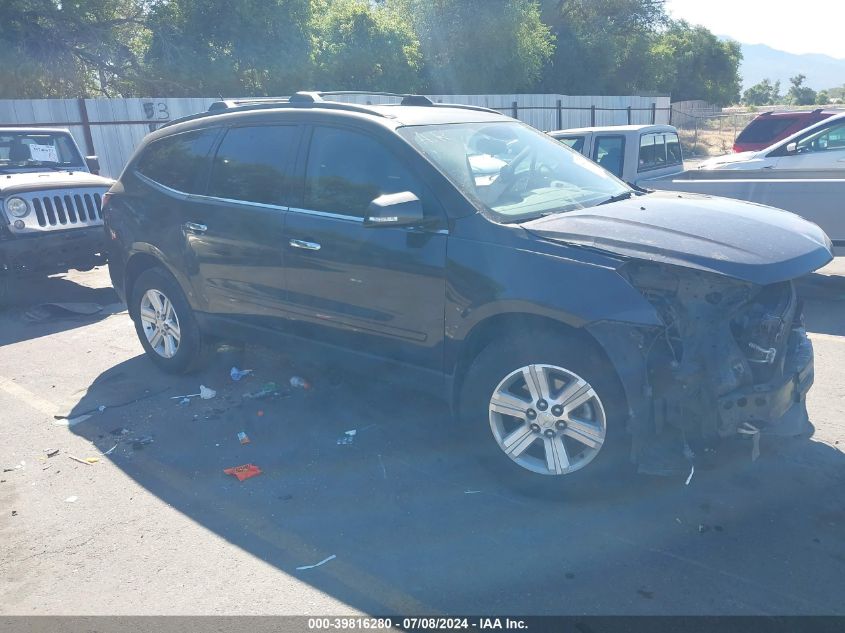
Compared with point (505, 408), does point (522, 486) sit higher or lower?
lower

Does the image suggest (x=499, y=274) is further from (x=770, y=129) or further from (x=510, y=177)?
(x=770, y=129)

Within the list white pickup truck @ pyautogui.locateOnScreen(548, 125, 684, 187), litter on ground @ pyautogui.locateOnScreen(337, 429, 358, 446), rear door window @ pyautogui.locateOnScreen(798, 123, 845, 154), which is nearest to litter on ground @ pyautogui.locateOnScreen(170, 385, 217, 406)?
litter on ground @ pyautogui.locateOnScreen(337, 429, 358, 446)

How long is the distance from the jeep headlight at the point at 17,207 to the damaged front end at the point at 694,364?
727 centimetres

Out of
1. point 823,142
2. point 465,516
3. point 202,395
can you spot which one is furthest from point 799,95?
point 465,516

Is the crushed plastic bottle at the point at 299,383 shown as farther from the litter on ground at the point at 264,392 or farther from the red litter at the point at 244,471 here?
the red litter at the point at 244,471

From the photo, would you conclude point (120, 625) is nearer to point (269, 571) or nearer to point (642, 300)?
point (269, 571)

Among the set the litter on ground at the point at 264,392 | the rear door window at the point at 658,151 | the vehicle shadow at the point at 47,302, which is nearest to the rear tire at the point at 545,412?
the litter on ground at the point at 264,392

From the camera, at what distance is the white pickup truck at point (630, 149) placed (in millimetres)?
9406

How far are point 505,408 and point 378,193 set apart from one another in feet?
4.87

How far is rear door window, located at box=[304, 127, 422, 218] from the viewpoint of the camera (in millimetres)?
4312

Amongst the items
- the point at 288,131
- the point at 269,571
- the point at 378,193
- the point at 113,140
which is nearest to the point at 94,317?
the point at 288,131

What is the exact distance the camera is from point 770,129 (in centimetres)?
1661

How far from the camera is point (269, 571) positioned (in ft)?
11.2

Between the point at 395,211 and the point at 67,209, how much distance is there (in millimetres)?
6324
